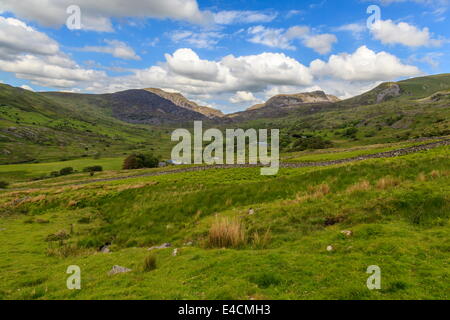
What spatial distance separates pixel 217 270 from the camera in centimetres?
1088

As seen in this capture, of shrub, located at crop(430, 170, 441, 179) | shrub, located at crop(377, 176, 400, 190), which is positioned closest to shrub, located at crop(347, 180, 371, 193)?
shrub, located at crop(377, 176, 400, 190)

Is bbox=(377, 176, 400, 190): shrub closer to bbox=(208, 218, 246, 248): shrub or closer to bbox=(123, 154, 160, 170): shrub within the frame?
bbox=(208, 218, 246, 248): shrub

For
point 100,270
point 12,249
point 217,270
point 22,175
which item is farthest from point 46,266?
point 22,175

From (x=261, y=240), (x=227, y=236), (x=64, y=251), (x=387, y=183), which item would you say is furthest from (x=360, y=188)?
(x=64, y=251)

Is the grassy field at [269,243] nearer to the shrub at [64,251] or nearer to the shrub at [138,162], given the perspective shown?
the shrub at [64,251]

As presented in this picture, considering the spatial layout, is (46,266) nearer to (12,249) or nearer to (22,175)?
(12,249)

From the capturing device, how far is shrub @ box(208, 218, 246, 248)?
14.8 m

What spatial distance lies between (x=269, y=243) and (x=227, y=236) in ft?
8.39

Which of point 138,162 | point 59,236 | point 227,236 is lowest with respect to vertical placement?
point 59,236

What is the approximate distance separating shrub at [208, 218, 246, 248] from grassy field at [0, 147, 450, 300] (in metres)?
0.09

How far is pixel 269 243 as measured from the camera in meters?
14.7

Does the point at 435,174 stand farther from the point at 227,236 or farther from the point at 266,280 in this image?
the point at 266,280

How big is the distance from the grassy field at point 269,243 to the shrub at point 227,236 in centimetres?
9

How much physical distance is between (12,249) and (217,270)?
63.0ft
